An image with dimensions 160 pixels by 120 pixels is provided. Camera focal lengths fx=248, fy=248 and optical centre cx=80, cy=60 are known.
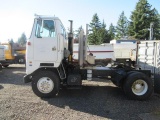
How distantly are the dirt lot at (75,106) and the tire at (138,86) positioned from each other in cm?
29

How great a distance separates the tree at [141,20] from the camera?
60.8 m

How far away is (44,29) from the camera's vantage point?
32.3 feet

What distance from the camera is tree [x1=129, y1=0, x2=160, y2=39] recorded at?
200 feet

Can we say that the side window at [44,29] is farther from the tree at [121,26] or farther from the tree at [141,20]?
the tree at [121,26]

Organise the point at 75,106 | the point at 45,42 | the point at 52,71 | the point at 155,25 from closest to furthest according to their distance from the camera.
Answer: the point at 75,106 < the point at 45,42 < the point at 52,71 < the point at 155,25

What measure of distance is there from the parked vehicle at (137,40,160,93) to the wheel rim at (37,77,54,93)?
15.3 ft

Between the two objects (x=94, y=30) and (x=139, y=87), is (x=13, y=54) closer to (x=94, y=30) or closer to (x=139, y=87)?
(x=139, y=87)

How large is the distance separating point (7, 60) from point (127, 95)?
15.8m

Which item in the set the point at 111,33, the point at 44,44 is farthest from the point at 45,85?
the point at 111,33

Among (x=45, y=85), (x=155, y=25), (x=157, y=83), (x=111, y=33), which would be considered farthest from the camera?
(x=111, y=33)

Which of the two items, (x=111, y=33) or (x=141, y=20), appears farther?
(x=111, y=33)

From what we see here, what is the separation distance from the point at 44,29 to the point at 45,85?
2.24m

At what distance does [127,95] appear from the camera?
10.2m

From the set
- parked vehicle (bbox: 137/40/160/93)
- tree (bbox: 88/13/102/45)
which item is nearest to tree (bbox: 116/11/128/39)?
tree (bbox: 88/13/102/45)
